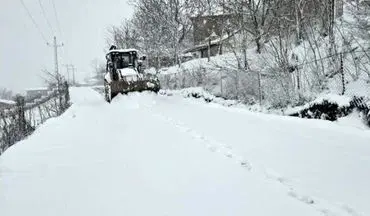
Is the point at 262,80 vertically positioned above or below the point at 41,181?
above

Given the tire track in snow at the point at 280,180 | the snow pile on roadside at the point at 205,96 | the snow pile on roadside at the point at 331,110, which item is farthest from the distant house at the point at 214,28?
the tire track in snow at the point at 280,180

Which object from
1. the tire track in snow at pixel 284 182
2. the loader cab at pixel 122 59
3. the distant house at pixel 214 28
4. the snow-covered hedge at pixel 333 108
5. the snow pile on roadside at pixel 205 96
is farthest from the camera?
the distant house at pixel 214 28

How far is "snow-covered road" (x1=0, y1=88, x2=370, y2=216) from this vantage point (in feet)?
18.0

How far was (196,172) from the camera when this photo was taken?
718 centimetres

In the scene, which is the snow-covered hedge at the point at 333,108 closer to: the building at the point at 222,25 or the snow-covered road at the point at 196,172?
the snow-covered road at the point at 196,172

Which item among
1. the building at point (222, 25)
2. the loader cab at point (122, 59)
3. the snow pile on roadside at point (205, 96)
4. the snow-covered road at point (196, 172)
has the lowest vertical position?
the snow-covered road at point (196, 172)

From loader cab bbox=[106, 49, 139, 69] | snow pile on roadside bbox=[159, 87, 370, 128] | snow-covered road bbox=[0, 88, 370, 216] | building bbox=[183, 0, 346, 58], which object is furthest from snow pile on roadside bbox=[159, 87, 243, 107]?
snow-covered road bbox=[0, 88, 370, 216]

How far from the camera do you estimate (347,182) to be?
20.4 feet

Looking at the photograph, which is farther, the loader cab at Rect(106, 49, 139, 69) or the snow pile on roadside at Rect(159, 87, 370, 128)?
the loader cab at Rect(106, 49, 139, 69)

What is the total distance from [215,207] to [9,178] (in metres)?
3.86

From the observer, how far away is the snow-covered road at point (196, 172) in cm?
549

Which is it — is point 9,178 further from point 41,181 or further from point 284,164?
point 284,164

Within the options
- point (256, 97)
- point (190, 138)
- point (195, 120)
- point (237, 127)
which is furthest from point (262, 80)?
point (190, 138)

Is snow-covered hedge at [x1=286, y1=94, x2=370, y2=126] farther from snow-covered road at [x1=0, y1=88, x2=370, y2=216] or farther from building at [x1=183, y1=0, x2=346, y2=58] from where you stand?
building at [x1=183, y1=0, x2=346, y2=58]
